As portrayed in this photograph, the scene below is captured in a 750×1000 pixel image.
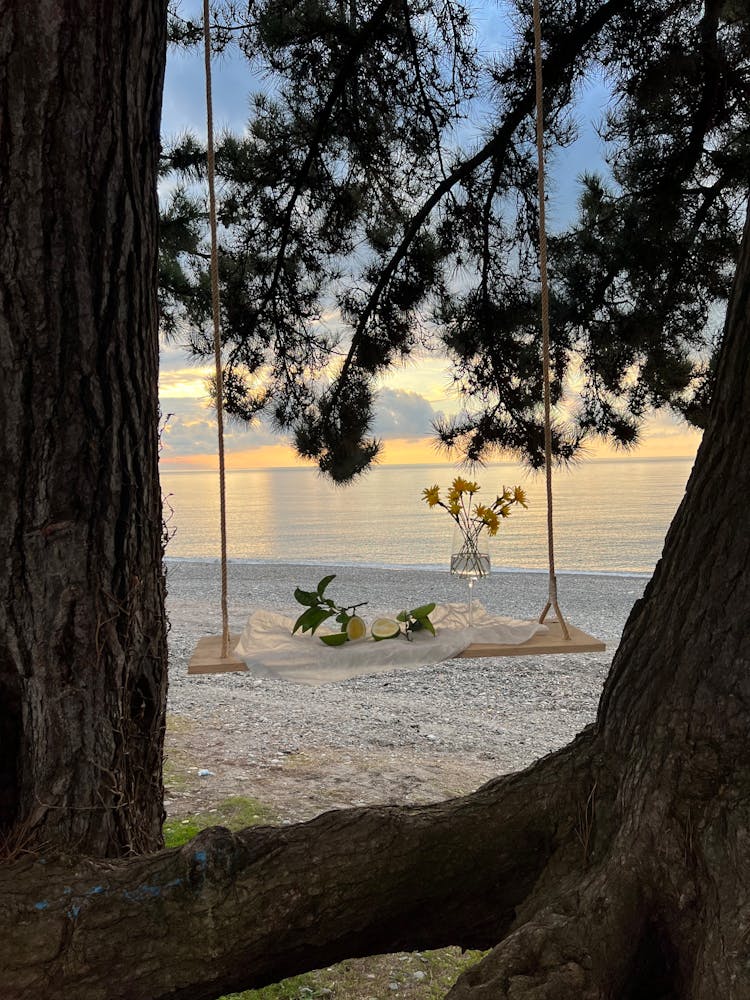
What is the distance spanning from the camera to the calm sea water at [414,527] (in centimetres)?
1198

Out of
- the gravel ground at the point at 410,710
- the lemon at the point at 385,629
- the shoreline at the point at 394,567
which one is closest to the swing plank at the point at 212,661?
the lemon at the point at 385,629

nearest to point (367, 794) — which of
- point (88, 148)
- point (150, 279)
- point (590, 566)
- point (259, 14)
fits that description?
point (150, 279)

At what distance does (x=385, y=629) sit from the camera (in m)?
2.19

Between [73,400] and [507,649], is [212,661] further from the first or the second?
[73,400]

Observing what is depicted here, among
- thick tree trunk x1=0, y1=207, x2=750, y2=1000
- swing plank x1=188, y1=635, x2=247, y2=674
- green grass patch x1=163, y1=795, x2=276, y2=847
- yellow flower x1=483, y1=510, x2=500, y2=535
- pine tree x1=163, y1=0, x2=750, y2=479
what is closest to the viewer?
thick tree trunk x1=0, y1=207, x2=750, y2=1000

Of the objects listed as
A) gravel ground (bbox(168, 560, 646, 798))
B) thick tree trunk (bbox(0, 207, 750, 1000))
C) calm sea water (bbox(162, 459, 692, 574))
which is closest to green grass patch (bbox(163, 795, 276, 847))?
gravel ground (bbox(168, 560, 646, 798))

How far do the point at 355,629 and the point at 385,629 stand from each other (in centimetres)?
8

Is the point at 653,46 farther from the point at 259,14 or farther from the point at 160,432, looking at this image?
the point at 160,432

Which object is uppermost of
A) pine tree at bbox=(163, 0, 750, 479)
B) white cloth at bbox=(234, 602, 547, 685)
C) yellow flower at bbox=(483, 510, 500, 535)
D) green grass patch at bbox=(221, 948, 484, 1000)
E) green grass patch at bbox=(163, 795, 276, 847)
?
pine tree at bbox=(163, 0, 750, 479)

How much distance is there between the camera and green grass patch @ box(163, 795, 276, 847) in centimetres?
266

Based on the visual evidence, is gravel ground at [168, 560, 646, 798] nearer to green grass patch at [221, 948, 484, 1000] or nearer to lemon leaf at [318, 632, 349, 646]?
green grass patch at [221, 948, 484, 1000]

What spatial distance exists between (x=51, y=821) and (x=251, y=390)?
2635 mm

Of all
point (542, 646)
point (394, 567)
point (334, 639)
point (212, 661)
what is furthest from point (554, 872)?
point (394, 567)

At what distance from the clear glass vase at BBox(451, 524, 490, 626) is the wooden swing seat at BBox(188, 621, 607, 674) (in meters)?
0.31
